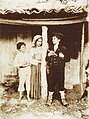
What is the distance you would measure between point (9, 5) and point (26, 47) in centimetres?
14

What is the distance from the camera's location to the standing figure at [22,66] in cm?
189

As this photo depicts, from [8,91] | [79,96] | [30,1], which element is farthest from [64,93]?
[30,1]

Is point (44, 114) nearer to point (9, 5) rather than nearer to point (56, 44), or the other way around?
point (56, 44)

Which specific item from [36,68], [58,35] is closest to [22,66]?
[36,68]

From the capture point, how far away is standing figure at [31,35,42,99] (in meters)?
1.88

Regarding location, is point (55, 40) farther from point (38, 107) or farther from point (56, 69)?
point (38, 107)

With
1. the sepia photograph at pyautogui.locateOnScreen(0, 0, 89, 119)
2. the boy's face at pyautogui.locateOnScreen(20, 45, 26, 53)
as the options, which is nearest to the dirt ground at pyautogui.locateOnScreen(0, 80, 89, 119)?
the sepia photograph at pyautogui.locateOnScreen(0, 0, 89, 119)

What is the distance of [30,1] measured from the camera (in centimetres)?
186

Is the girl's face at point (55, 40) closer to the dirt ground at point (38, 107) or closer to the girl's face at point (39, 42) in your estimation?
the girl's face at point (39, 42)

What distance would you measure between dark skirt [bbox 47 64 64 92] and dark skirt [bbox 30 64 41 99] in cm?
3

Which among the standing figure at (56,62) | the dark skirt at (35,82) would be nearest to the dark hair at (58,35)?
the standing figure at (56,62)

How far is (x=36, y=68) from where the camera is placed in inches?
74.7

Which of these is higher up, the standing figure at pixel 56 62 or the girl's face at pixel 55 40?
the girl's face at pixel 55 40

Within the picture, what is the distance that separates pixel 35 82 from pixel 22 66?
2.5 inches
